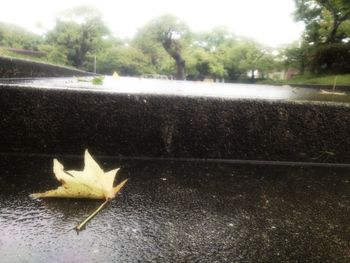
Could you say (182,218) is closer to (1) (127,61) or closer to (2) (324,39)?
Answer: (2) (324,39)

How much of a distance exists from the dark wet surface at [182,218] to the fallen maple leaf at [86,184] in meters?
0.04

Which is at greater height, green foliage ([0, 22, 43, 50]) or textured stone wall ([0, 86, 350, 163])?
green foliage ([0, 22, 43, 50])

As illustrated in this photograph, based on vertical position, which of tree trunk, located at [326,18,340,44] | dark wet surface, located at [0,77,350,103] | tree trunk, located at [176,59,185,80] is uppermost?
tree trunk, located at [326,18,340,44]

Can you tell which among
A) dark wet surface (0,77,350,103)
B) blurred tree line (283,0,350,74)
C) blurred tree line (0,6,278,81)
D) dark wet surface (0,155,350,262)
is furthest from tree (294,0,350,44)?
dark wet surface (0,155,350,262)

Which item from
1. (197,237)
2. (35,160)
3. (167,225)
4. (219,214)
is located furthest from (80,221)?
(35,160)

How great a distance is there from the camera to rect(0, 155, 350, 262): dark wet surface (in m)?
1.01

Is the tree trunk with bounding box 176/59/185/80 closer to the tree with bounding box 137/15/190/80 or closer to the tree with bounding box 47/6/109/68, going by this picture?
the tree with bounding box 137/15/190/80

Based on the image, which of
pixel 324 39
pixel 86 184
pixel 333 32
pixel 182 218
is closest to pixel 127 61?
pixel 324 39

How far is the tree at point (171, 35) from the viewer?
41.4m

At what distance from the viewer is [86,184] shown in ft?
4.39

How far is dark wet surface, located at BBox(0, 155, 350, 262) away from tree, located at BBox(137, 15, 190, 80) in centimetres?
4055

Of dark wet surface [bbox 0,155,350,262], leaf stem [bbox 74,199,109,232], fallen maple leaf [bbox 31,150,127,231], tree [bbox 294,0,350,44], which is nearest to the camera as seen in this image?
dark wet surface [bbox 0,155,350,262]

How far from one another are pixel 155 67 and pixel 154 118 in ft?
167

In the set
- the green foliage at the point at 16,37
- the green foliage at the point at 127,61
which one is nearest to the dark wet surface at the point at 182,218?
the green foliage at the point at 127,61
